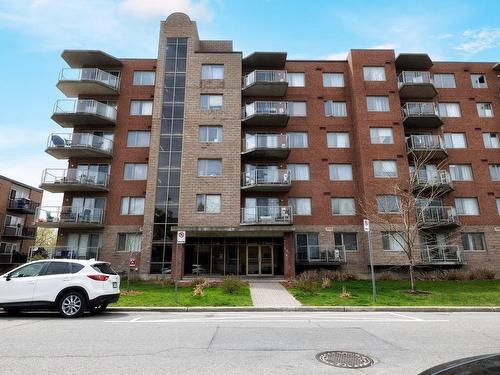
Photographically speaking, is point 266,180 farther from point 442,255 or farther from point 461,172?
point 461,172

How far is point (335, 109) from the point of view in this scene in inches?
1118

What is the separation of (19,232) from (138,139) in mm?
20358

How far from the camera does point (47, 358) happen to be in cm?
557

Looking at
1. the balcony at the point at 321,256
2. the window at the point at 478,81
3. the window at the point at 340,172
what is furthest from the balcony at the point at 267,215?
the window at the point at 478,81

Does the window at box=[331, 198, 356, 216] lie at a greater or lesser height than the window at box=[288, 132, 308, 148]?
lesser

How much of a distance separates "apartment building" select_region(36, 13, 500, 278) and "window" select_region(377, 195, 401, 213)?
0.08 metres

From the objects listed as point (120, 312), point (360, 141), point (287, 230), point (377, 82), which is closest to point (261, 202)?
point (287, 230)

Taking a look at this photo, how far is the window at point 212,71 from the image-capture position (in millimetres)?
27906

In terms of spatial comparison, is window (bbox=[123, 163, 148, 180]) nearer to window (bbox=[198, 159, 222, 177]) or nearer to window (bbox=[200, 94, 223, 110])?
window (bbox=[198, 159, 222, 177])

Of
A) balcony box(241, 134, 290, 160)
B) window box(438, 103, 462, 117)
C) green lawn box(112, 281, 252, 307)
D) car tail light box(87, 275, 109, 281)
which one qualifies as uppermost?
window box(438, 103, 462, 117)

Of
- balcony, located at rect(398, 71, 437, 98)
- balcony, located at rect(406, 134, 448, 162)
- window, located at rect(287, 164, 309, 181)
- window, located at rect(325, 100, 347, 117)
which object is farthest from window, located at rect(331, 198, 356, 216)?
balcony, located at rect(398, 71, 437, 98)

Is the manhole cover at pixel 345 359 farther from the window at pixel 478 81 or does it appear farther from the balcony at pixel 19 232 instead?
the balcony at pixel 19 232

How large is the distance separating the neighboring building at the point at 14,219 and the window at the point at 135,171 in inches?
664

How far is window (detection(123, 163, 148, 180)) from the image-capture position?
2662 cm
